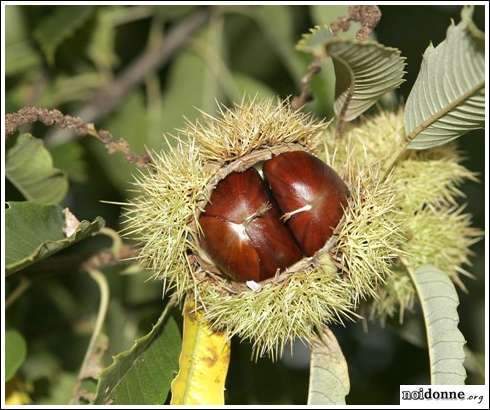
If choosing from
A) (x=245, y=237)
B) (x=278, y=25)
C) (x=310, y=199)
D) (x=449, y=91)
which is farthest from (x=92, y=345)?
(x=278, y=25)

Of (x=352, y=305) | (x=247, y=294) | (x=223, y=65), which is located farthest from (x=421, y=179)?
(x=223, y=65)

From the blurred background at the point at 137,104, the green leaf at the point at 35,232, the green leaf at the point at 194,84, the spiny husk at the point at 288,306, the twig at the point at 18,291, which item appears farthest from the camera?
the green leaf at the point at 194,84

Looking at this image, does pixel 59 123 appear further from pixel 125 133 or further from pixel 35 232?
pixel 125 133

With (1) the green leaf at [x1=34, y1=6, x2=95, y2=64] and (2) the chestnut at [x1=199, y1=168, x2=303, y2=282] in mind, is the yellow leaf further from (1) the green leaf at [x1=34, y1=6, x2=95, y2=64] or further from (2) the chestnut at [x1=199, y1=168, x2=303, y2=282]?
(1) the green leaf at [x1=34, y1=6, x2=95, y2=64]

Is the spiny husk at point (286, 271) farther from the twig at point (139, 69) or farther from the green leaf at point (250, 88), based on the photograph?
the twig at point (139, 69)

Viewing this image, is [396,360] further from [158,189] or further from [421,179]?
[158,189]

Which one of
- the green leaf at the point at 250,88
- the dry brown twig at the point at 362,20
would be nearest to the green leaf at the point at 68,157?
the green leaf at the point at 250,88
